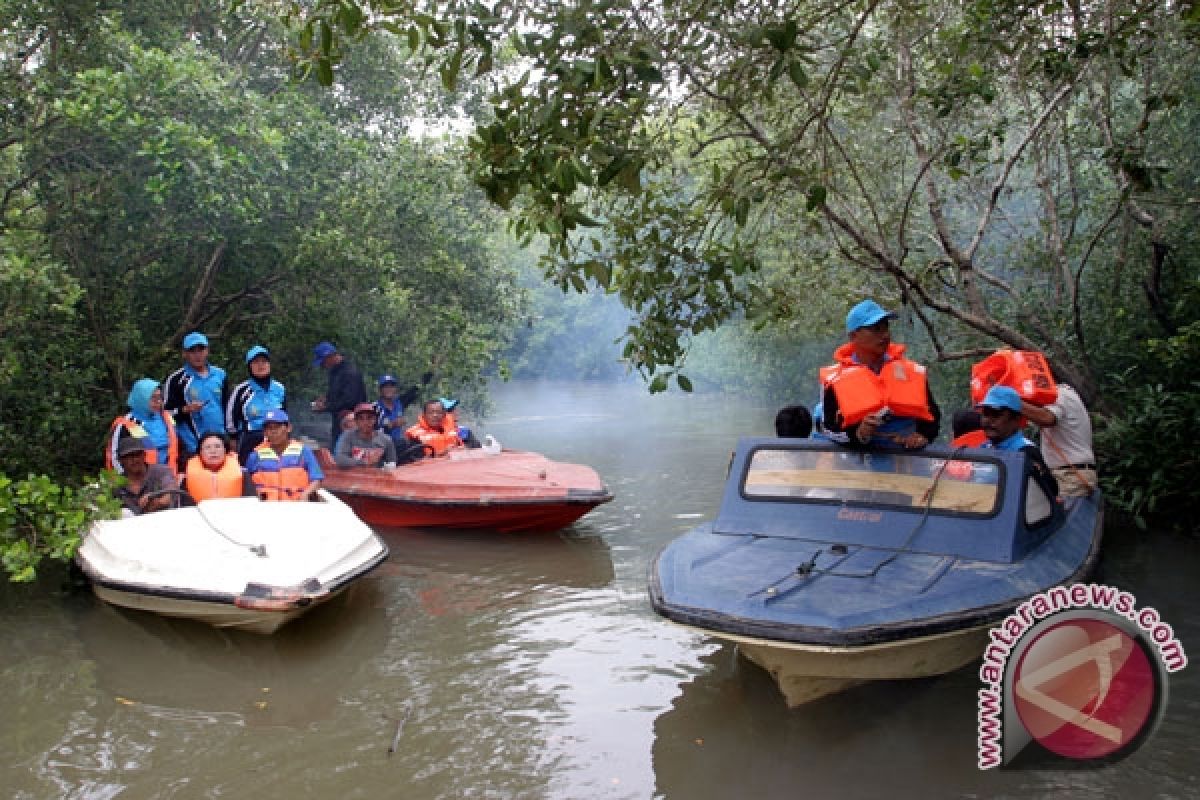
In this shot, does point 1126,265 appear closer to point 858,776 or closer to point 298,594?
point 858,776

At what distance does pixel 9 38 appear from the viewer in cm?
945

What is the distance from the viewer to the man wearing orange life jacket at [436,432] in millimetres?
10883

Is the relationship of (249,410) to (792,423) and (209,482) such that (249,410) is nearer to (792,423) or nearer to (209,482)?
(209,482)

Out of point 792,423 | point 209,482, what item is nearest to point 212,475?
point 209,482

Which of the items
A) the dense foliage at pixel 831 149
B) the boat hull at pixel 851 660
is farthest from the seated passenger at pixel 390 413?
the boat hull at pixel 851 660

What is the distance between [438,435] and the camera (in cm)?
1095

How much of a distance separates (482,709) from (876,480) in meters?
2.69

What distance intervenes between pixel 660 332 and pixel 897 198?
7616 millimetres

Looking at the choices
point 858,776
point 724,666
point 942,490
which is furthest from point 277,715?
point 942,490

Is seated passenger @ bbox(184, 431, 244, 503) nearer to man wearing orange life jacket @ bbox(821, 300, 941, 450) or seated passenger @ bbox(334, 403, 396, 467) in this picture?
seated passenger @ bbox(334, 403, 396, 467)

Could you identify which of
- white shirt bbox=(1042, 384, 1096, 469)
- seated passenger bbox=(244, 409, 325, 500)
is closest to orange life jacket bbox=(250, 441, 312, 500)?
seated passenger bbox=(244, 409, 325, 500)

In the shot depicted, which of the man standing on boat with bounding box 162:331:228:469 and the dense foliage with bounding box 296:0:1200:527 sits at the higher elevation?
the dense foliage with bounding box 296:0:1200:527

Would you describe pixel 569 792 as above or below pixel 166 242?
below

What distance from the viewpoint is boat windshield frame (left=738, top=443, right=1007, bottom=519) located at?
18.6 ft
